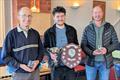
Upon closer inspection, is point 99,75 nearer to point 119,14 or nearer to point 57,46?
point 57,46

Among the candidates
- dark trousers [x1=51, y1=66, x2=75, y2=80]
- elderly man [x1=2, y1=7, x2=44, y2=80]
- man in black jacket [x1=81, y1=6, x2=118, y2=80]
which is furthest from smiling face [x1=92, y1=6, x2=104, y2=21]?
elderly man [x1=2, y1=7, x2=44, y2=80]

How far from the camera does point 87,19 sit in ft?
21.2

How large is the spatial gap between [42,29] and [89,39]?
2.80 metres

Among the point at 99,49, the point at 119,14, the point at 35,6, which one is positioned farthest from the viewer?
the point at 119,14

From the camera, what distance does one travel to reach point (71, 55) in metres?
2.55

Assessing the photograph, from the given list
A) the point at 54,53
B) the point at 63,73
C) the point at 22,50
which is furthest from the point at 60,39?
the point at 22,50

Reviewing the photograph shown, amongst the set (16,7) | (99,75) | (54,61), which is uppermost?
(16,7)

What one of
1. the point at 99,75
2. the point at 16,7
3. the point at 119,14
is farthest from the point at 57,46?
the point at 119,14

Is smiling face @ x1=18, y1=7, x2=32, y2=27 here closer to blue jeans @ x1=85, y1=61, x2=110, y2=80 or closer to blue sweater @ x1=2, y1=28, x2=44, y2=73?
blue sweater @ x1=2, y1=28, x2=44, y2=73

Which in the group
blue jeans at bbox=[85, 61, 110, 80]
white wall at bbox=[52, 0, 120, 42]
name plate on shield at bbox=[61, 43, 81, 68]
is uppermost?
white wall at bbox=[52, 0, 120, 42]

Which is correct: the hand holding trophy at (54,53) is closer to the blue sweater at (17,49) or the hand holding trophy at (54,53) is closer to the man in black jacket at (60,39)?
the man in black jacket at (60,39)

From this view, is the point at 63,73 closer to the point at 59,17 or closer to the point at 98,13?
the point at 59,17

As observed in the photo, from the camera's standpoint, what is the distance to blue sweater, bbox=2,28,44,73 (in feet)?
7.28

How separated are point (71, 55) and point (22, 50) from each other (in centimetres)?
58
